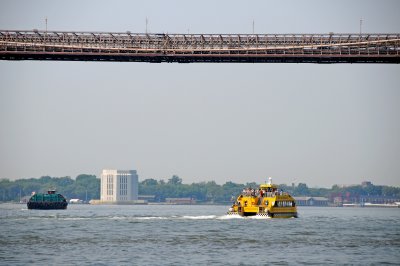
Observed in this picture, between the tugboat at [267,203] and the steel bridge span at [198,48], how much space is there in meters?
21.0

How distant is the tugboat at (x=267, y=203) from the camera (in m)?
112

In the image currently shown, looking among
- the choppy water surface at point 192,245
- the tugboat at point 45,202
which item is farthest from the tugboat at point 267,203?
the tugboat at point 45,202

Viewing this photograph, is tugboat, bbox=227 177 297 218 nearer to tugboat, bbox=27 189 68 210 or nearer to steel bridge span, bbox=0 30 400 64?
steel bridge span, bbox=0 30 400 64

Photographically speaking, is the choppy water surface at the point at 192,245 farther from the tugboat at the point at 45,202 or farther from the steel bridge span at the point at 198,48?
the tugboat at the point at 45,202

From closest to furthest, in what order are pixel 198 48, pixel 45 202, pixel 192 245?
pixel 192 245
pixel 198 48
pixel 45 202

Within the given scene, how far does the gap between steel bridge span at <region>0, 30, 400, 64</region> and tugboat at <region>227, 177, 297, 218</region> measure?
21024mm

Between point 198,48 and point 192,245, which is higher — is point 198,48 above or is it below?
Result: above

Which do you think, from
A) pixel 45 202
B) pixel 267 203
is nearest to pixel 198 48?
pixel 267 203

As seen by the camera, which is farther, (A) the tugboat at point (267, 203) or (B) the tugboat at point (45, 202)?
(B) the tugboat at point (45, 202)

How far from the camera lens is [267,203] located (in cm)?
11188

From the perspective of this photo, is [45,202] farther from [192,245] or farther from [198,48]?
[192,245]

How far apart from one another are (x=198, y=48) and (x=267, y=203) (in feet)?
74.3

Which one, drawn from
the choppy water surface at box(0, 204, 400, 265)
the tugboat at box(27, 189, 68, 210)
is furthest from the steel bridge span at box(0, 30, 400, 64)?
the tugboat at box(27, 189, 68, 210)

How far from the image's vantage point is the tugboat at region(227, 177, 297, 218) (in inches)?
4400
